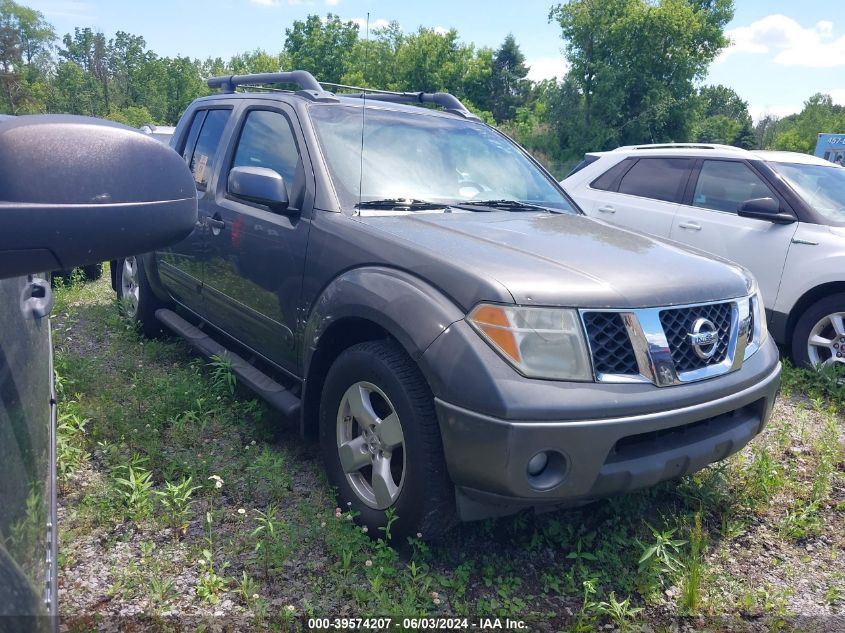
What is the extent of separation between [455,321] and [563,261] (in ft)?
1.80

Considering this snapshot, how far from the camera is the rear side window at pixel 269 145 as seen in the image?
348 centimetres

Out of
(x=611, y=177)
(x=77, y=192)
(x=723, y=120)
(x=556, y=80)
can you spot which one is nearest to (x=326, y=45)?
(x=556, y=80)

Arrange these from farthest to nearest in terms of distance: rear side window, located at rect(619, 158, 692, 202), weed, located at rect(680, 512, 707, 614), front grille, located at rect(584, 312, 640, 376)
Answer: rear side window, located at rect(619, 158, 692, 202), weed, located at rect(680, 512, 707, 614), front grille, located at rect(584, 312, 640, 376)

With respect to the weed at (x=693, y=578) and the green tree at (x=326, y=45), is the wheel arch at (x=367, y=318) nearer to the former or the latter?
the weed at (x=693, y=578)

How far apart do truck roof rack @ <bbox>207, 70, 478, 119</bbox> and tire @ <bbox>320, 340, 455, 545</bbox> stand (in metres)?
1.71

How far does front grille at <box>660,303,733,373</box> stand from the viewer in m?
2.46

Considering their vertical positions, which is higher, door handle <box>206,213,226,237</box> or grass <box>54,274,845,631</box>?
door handle <box>206,213,226,237</box>

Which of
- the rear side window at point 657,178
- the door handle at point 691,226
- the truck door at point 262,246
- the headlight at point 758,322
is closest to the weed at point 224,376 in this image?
the truck door at point 262,246

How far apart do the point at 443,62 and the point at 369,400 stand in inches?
2391

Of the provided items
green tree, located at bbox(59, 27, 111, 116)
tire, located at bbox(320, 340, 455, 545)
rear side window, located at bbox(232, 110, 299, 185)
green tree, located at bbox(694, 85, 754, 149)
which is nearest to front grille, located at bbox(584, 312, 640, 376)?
tire, located at bbox(320, 340, 455, 545)

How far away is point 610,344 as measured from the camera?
2.35 m

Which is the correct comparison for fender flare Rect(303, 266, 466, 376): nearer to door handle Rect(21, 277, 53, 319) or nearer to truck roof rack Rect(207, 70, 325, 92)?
door handle Rect(21, 277, 53, 319)

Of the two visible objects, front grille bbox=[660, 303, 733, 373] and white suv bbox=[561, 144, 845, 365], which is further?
white suv bbox=[561, 144, 845, 365]

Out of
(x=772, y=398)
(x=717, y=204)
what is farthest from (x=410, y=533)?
(x=717, y=204)
